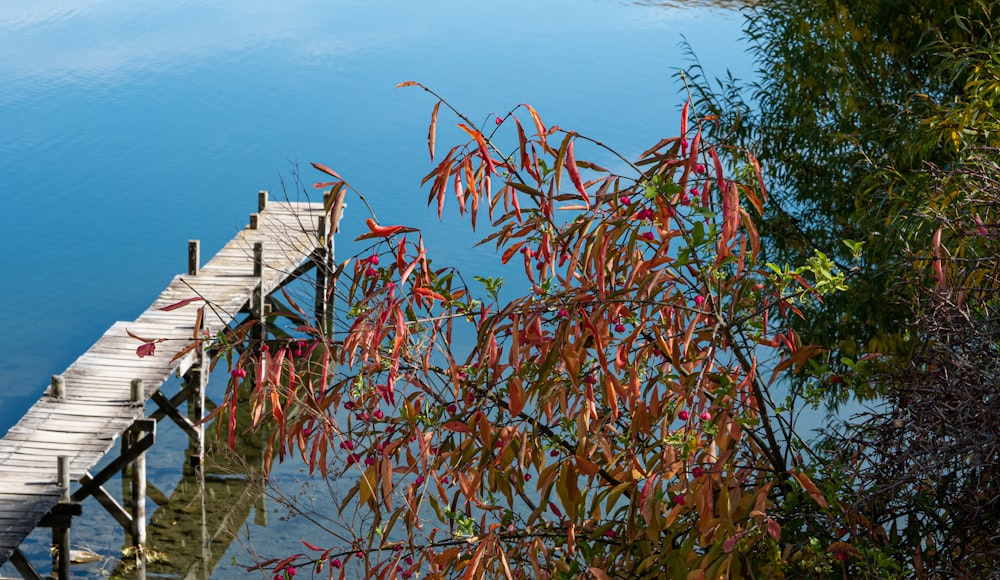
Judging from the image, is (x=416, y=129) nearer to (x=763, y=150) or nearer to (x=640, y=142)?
(x=640, y=142)

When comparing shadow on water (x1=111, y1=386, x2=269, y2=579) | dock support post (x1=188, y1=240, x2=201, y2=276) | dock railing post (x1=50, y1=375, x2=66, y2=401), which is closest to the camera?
dock railing post (x1=50, y1=375, x2=66, y2=401)

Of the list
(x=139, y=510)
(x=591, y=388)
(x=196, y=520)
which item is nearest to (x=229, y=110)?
(x=196, y=520)

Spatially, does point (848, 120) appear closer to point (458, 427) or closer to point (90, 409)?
point (90, 409)

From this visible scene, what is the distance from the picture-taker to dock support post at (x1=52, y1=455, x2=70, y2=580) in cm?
1148

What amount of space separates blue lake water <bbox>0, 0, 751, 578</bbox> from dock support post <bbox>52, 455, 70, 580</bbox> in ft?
5.18

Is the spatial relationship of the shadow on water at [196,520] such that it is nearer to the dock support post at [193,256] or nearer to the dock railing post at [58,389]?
the dock railing post at [58,389]

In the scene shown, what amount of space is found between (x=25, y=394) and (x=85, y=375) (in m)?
5.16

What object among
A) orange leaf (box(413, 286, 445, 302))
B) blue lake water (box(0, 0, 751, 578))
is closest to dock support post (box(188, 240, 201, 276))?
blue lake water (box(0, 0, 751, 578))

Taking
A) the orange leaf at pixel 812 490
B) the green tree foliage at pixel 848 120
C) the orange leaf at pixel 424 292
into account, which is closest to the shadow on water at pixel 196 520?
the green tree foliage at pixel 848 120

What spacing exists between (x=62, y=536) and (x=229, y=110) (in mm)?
22648

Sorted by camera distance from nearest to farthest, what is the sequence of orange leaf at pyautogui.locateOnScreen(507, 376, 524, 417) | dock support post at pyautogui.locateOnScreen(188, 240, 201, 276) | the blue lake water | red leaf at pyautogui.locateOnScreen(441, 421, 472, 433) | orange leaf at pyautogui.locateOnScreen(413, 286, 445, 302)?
1. orange leaf at pyautogui.locateOnScreen(507, 376, 524, 417)
2. red leaf at pyautogui.locateOnScreen(441, 421, 472, 433)
3. orange leaf at pyautogui.locateOnScreen(413, 286, 445, 302)
4. dock support post at pyautogui.locateOnScreen(188, 240, 201, 276)
5. the blue lake water

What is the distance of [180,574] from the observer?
45.1 feet

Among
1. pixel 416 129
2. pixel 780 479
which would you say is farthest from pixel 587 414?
pixel 416 129

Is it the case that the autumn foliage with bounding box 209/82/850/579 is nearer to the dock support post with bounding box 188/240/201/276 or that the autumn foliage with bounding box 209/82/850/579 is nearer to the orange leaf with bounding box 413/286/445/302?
the orange leaf with bounding box 413/286/445/302
